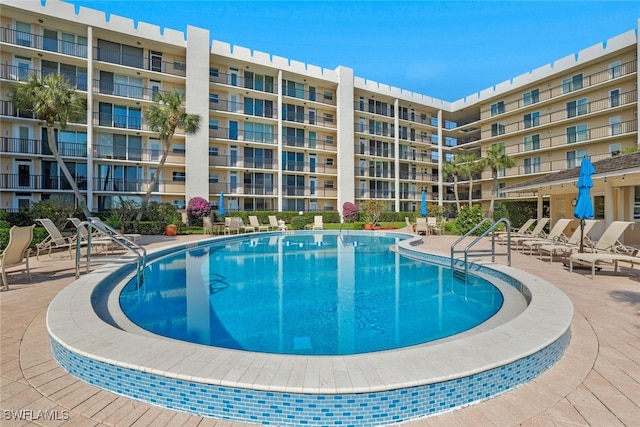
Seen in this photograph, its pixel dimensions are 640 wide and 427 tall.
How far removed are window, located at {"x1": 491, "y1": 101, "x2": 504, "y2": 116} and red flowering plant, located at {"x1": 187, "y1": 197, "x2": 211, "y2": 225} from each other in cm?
3010

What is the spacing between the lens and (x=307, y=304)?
228 inches

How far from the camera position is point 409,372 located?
7.80 feet

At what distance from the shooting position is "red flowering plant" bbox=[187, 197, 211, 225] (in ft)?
72.7

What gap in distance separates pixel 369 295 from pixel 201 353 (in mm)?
4202

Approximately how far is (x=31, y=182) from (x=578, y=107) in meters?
40.3

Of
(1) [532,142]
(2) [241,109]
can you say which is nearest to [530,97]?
(1) [532,142]

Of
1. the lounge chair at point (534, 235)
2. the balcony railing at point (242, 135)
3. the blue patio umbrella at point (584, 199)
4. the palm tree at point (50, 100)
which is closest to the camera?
the blue patio umbrella at point (584, 199)

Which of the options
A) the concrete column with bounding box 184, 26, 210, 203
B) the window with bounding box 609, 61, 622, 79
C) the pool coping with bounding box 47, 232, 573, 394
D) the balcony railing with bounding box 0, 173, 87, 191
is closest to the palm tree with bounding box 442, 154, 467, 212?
the window with bounding box 609, 61, 622, 79

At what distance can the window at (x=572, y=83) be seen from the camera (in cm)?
2633

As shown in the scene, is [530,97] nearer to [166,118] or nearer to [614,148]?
[614,148]

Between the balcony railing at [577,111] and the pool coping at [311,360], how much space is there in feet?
97.8

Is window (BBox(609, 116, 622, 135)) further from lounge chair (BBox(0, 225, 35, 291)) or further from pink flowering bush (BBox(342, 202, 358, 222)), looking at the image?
lounge chair (BBox(0, 225, 35, 291))

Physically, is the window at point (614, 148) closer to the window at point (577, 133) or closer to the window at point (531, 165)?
the window at point (577, 133)

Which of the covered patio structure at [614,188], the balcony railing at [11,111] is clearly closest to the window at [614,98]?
the covered patio structure at [614,188]
